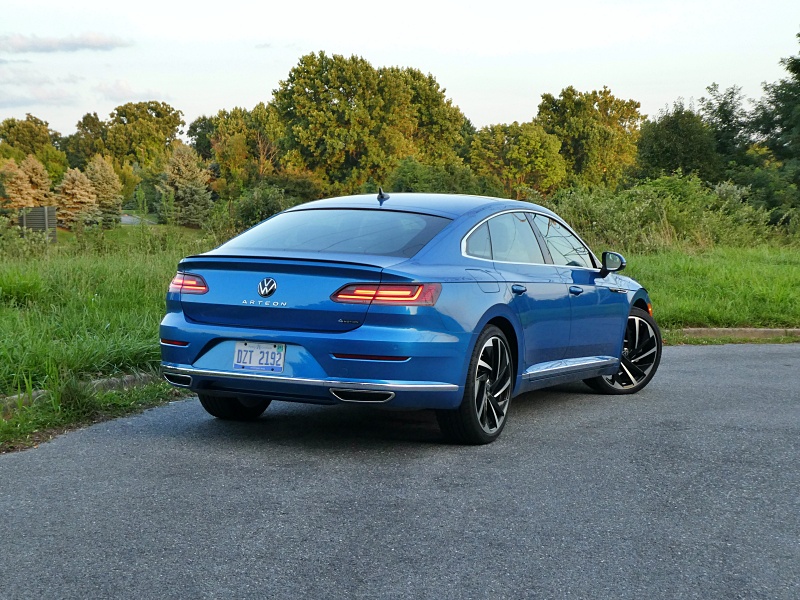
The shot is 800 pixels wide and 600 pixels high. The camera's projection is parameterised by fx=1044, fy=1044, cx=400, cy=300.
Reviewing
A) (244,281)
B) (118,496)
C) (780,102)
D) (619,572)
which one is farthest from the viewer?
(780,102)

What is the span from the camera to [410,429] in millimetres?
6961

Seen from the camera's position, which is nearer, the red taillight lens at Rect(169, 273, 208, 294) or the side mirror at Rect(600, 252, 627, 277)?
the red taillight lens at Rect(169, 273, 208, 294)

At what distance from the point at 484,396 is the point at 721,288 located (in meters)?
11.0

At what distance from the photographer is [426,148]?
3403 inches

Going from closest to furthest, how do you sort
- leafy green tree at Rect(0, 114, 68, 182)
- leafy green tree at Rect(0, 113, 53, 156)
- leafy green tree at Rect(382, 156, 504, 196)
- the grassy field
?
the grassy field < leafy green tree at Rect(382, 156, 504, 196) < leafy green tree at Rect(0, 114, 68, 182) < leafy green tree at Rect(0, 113, 53, 156)

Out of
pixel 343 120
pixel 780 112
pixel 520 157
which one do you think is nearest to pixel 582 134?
pixel 520 157

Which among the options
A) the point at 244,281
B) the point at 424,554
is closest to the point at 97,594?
the point at 424,554

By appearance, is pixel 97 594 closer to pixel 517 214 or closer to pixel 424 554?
pixel 424 554

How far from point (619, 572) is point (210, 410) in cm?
376

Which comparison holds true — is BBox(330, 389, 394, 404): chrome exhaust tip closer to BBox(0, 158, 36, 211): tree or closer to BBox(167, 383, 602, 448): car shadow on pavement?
BBox(167, 383, 602, 448): car shadow on pavement

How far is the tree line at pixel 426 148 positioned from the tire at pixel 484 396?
2773cm

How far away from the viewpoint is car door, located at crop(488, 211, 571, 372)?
6.77m

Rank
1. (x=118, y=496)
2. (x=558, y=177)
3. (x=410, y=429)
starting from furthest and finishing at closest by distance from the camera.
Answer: (x=558, y=177) < (x=410, y=429) < (x=118, y=496)

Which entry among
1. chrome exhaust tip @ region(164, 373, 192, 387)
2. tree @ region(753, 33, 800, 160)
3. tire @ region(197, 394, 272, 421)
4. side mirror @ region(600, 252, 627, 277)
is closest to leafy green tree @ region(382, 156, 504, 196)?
tree @ region(753, 33, 800, 160)
